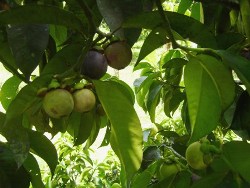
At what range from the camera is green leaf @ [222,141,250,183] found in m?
0.73

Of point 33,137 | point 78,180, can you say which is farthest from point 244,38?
point 78,180

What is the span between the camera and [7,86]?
103 cm

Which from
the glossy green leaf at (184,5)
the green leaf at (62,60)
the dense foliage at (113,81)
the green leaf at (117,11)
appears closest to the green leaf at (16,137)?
the dense foliage at (113,81)

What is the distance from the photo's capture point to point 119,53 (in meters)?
0.70

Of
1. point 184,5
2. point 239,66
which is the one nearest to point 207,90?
point 239,66

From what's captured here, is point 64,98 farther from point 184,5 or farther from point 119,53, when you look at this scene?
point 184,5

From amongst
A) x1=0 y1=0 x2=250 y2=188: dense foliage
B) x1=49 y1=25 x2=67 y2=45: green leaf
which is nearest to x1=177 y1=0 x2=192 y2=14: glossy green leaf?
x1=0 y1=0 x2=250 y2=188: dense foliage

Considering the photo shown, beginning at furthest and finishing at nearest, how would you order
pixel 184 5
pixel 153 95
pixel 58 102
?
1. pixel 153 95
2. pixel 184 5
3. pixel 58 102

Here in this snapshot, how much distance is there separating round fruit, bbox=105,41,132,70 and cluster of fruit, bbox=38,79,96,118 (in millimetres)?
71

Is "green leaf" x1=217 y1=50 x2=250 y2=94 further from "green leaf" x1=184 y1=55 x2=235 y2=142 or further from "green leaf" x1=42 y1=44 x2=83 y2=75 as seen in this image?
"green leaf" x1=42 y1=44 x2=83 y2=75

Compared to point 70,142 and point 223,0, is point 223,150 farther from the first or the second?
point 70,142

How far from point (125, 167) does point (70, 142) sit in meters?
1.33

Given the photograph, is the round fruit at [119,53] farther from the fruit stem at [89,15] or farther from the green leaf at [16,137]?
the green leaf at [16,137]

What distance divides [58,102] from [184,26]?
0.24 meters
